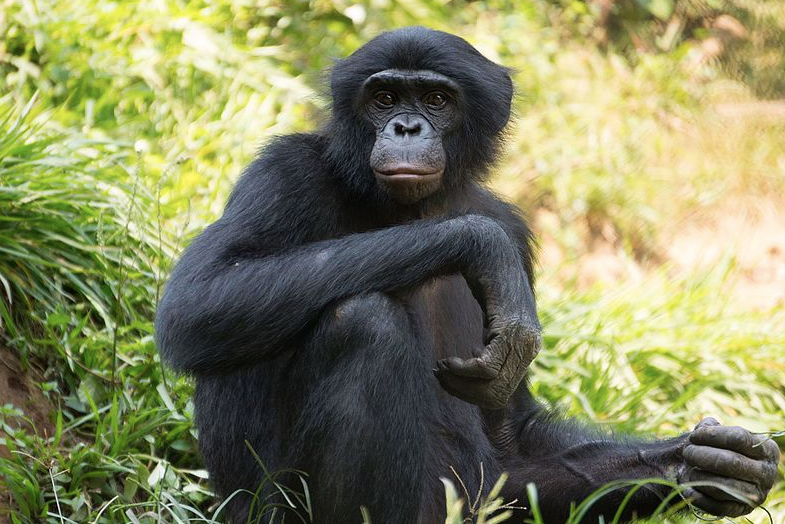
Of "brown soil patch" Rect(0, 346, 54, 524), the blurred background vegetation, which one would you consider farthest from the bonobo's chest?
"brown soil patch" Rect(0, 346, 54, 524)

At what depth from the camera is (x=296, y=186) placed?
4.79 metres

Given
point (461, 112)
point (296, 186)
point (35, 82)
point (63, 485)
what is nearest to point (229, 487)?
point (63, 485)

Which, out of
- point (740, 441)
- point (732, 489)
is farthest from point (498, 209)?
point (732, 489)

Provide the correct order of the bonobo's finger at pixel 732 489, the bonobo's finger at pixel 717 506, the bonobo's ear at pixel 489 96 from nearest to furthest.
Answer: the bonobo's finger at pixel 732 489 → the bonobo's finger at pixel 717 506 → the bonobo's ear at pixel 489 96

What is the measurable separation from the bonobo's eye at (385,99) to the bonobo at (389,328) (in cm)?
1

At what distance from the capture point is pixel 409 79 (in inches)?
Answer: 194

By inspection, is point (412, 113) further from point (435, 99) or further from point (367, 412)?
point (367, 412)

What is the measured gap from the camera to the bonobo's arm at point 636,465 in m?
4.51

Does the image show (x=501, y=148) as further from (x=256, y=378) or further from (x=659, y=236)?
(x=659, y=236)

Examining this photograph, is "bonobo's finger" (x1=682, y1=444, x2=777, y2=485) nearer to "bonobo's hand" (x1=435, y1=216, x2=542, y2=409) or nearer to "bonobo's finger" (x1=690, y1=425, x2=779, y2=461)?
"bonobo's finger" (x1=690, y1=425, x2=779, y2=461)

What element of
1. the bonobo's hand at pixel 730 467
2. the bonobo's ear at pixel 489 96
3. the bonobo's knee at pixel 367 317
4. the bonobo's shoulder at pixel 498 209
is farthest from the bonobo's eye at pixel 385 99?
the bonobo's hand at pixel 730 467

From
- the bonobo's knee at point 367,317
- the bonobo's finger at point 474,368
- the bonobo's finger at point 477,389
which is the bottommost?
the bonobo's finger at point 477,389

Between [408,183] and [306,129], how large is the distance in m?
3.75

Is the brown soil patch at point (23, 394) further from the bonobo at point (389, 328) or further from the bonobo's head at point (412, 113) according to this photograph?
the bonobo's head at point (412, 113)
